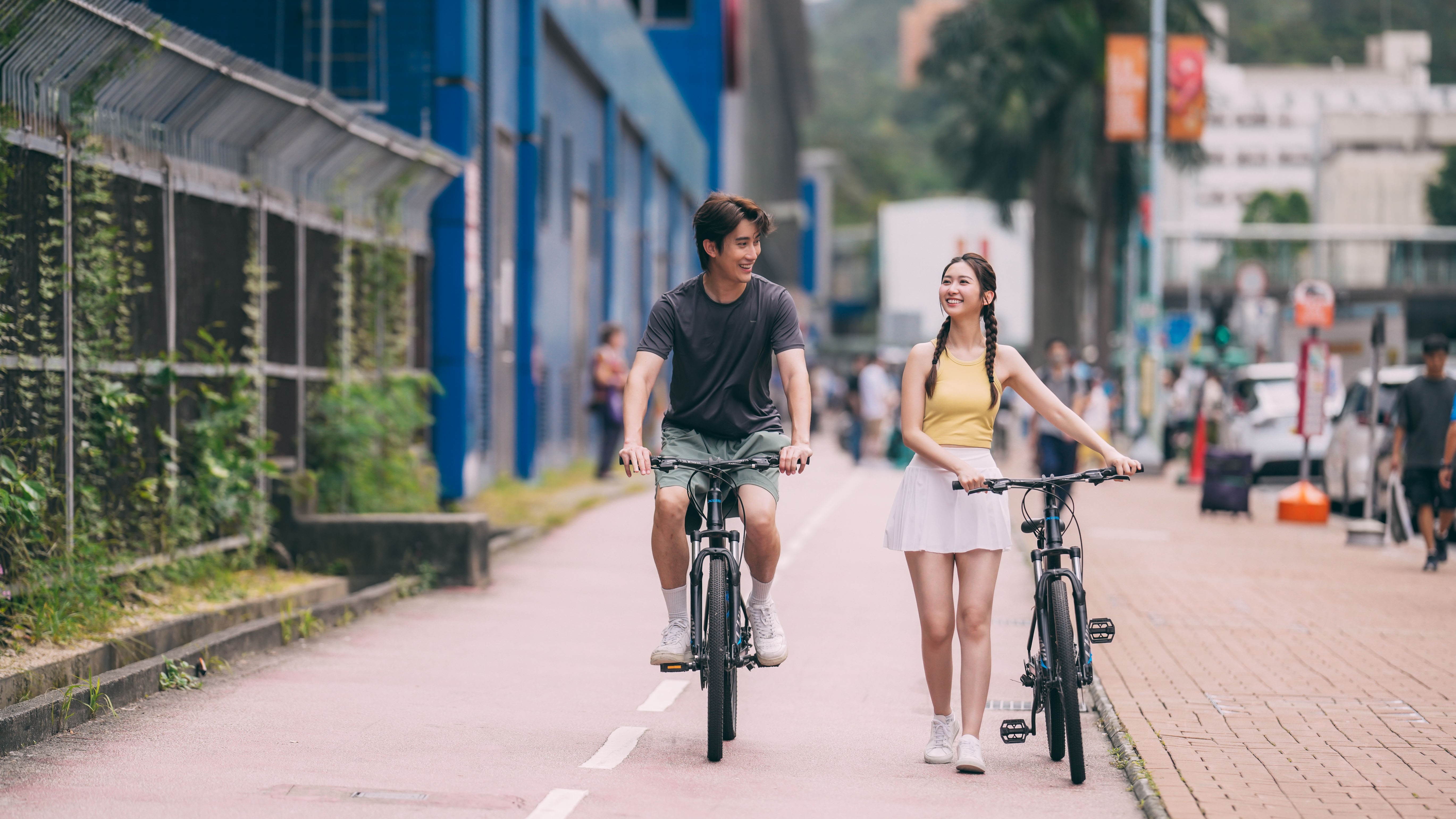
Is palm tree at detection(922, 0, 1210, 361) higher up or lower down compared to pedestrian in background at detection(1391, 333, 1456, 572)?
higher up

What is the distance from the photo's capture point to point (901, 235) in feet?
282

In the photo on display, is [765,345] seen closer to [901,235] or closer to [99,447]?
[99,447]

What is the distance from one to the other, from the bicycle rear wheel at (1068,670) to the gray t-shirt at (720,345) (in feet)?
4.17

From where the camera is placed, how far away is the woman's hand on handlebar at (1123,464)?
614 centimetres

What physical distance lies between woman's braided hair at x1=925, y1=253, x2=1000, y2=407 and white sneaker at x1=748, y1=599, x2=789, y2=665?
1.06 metres

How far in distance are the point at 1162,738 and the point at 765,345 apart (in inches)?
85.1

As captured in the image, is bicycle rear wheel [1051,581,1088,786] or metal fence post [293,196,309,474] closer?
bicycle rear wheel [1051,581,1088,786]

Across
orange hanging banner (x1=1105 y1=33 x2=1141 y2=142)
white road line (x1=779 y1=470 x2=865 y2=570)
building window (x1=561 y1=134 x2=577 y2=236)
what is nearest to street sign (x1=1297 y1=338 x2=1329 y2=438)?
white road line (x1=779 y1=470 x2=865 y2=570)

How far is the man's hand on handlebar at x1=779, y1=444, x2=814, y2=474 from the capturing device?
20.4ft

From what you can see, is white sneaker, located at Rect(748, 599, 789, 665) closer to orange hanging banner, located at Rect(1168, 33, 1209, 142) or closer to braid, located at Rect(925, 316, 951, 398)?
braid, located at Rect(925, 316, 951, 398)

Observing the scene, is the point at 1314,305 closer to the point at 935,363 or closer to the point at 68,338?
the point at 935,363

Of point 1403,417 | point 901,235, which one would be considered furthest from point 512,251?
point 901,235

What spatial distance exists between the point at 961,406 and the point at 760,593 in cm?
107

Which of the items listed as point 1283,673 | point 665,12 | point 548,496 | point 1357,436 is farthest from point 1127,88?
point 1283,673
